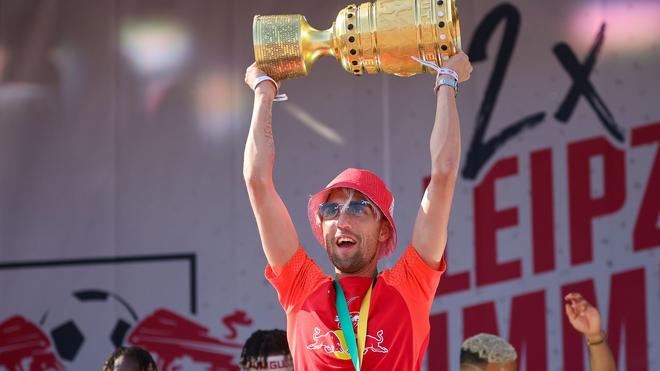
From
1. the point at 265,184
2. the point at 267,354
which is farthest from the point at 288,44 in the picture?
the point at 267,354

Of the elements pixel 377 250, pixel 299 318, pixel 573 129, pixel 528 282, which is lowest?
pixel 299 318

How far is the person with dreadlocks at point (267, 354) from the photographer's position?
372 centimetres

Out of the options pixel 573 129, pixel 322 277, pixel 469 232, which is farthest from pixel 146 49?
pixel 322 277

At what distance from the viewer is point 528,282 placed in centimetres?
491

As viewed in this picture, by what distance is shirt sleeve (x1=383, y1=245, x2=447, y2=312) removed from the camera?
263 cm

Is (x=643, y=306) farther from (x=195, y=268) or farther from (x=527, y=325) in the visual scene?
(x=195, y=268)

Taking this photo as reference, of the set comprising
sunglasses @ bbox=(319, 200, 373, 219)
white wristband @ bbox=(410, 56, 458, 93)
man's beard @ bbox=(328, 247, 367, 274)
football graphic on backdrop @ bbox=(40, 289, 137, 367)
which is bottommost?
man's beard @ bbox=(328, 247, 367, 274)

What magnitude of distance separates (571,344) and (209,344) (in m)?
1.85

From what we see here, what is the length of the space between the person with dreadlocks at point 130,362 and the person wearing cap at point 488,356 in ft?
4.19

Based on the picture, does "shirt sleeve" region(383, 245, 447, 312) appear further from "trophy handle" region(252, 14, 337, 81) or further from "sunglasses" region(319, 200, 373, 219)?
"trophy handle" region(252, 14, 337, 81)

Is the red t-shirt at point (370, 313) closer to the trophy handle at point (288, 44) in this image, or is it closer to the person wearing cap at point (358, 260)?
the person wearing cap at point (358, 260)

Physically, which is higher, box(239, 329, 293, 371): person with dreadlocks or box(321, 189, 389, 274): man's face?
box(321, 189, 389, 274): man's face

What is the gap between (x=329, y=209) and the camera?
106 inches

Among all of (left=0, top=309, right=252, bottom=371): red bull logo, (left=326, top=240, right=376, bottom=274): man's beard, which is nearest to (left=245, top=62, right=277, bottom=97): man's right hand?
(left=326, top=240, right=376, bottom=274): man's beard
